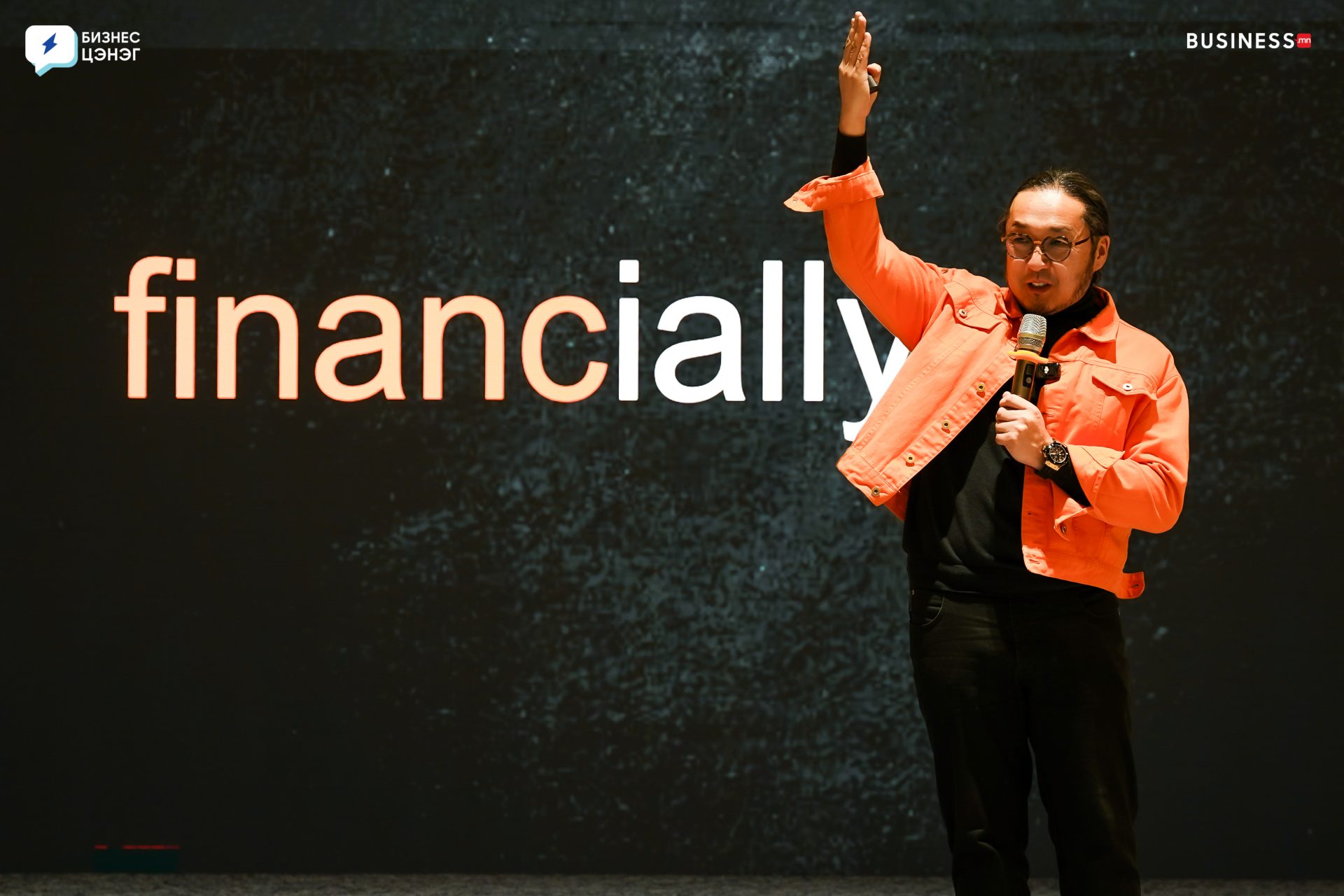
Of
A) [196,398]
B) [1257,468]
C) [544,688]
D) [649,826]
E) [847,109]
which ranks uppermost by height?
[847,109]

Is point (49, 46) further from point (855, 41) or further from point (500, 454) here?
point (855, 41)

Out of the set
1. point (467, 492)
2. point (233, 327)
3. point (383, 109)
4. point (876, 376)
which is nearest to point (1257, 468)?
point (876, 376)

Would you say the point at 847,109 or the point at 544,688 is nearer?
the point at 847,109

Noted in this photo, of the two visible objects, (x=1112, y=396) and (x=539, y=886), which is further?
→ (x=539, y=886)

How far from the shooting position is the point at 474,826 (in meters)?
3.40

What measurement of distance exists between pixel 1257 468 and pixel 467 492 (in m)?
2.05

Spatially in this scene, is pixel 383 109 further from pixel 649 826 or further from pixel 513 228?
pixel 649 826

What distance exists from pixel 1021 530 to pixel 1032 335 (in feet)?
0.98

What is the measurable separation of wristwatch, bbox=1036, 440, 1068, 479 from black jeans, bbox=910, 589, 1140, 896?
24 cm

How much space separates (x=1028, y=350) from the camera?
6.46ft

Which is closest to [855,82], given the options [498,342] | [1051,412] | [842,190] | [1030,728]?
[842,190]

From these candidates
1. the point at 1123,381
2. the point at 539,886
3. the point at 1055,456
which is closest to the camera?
the point at 1055,456

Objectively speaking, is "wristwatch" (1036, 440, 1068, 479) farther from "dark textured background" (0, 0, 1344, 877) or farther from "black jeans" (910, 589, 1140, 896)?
"dark textured background" (0, 0, 1344, 877)

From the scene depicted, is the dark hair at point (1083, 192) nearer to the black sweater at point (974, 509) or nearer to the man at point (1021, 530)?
the man at point (1021, 530)
